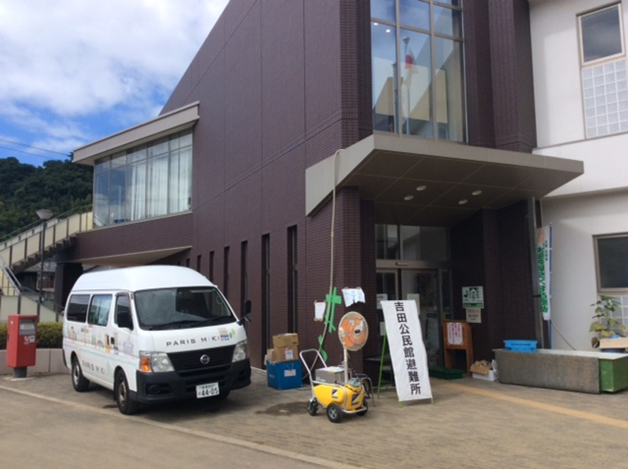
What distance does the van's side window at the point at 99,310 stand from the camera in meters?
9.60

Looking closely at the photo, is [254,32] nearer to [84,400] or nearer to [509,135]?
[509,135]

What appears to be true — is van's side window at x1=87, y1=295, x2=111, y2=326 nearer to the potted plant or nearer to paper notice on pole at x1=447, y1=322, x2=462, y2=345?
paper notice on pole at x1=447, y1=322, x2=462, y2=345

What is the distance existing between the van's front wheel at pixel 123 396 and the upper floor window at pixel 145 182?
13.3 metres

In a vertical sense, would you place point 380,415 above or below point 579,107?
below

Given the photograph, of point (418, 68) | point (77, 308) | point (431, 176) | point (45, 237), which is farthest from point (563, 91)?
point (45, 237)

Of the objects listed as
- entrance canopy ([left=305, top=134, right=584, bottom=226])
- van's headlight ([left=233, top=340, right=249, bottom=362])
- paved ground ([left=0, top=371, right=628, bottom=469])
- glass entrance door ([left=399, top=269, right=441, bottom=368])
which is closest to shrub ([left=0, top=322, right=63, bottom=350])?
paved ground ([left=0, top=371, right=628, bottom=469])

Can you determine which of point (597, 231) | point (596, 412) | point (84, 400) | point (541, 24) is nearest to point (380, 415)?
point (596, 412)

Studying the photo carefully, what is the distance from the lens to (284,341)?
10.5 m

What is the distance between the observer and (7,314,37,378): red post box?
11.9 meters

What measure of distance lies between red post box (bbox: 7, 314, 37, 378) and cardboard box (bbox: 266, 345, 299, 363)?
5.63 metres

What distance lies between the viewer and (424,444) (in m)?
6.48

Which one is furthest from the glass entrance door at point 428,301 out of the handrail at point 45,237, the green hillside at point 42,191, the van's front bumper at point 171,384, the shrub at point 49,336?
the green hillside at point 42,191

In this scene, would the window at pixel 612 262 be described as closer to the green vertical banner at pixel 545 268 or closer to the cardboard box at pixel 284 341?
the green vertical banner at pixel 545 268

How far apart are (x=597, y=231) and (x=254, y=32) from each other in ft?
33.6
